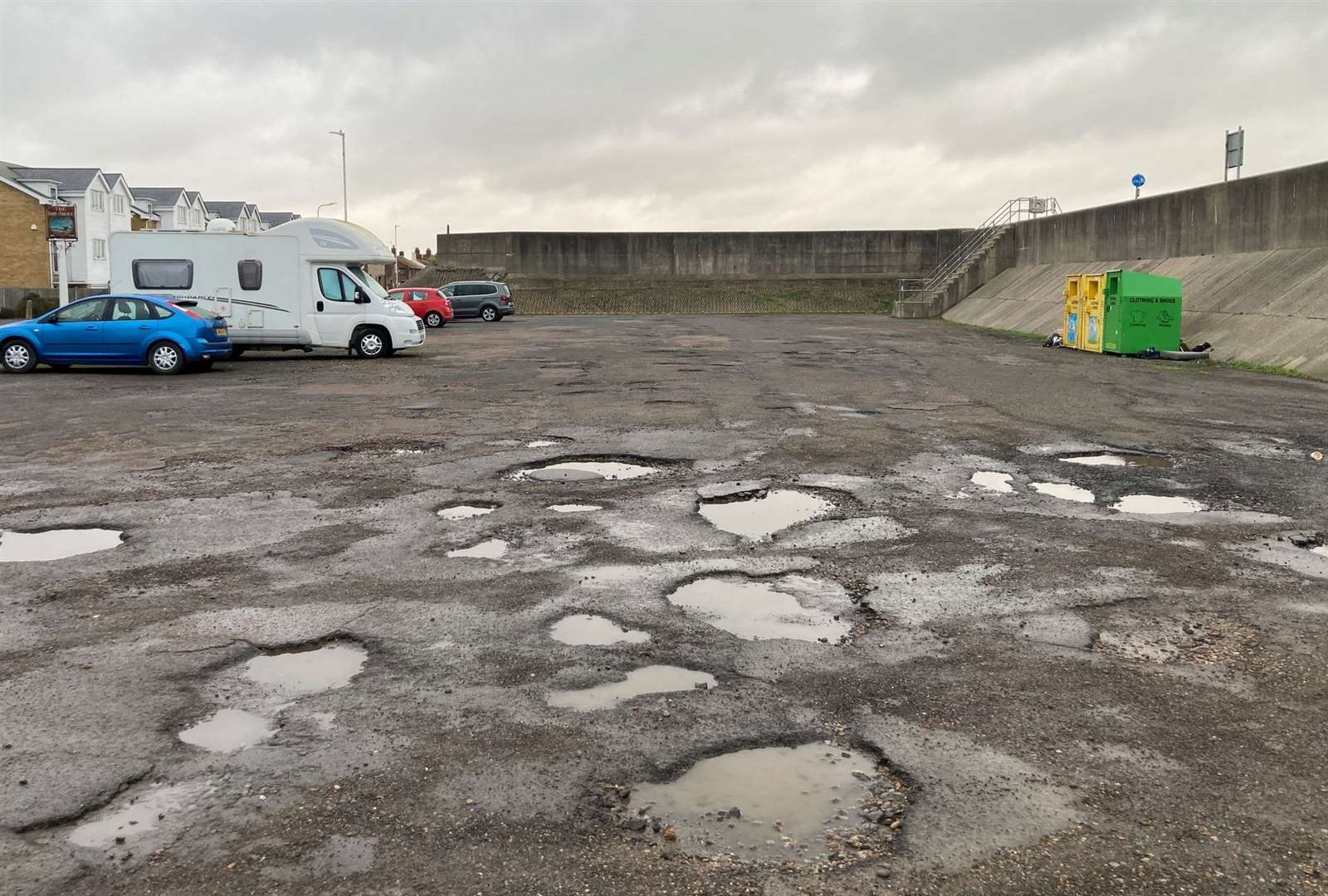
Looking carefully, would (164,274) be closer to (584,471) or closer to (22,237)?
(584,471)

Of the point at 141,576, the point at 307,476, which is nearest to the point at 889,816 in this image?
the point at 141,576

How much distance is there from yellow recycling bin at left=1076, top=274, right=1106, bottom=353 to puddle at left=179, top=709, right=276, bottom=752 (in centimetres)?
2327

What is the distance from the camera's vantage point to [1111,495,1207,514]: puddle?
338 inches

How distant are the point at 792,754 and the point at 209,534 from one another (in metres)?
5.13

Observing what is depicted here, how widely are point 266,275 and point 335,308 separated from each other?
5.00ft

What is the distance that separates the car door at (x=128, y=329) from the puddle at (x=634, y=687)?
698 inches

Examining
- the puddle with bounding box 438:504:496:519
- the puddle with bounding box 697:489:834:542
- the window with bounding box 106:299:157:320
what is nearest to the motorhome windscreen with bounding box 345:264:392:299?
the window with bounding box 106:299:157:320

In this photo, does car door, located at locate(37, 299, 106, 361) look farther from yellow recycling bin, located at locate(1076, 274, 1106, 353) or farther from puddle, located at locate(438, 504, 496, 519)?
yellow recycling bin, located at locate(1076, 274, 1106, 353)


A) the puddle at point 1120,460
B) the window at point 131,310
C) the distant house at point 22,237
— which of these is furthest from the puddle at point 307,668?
the distant house at point 22,237

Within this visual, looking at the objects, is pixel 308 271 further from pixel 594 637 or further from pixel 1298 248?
pixel 1298 248

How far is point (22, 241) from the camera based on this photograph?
6197 cm

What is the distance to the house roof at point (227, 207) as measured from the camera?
86.1m

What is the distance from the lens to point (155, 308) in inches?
795

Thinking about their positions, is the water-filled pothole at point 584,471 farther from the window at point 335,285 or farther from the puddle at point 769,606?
the window at point 335,285
